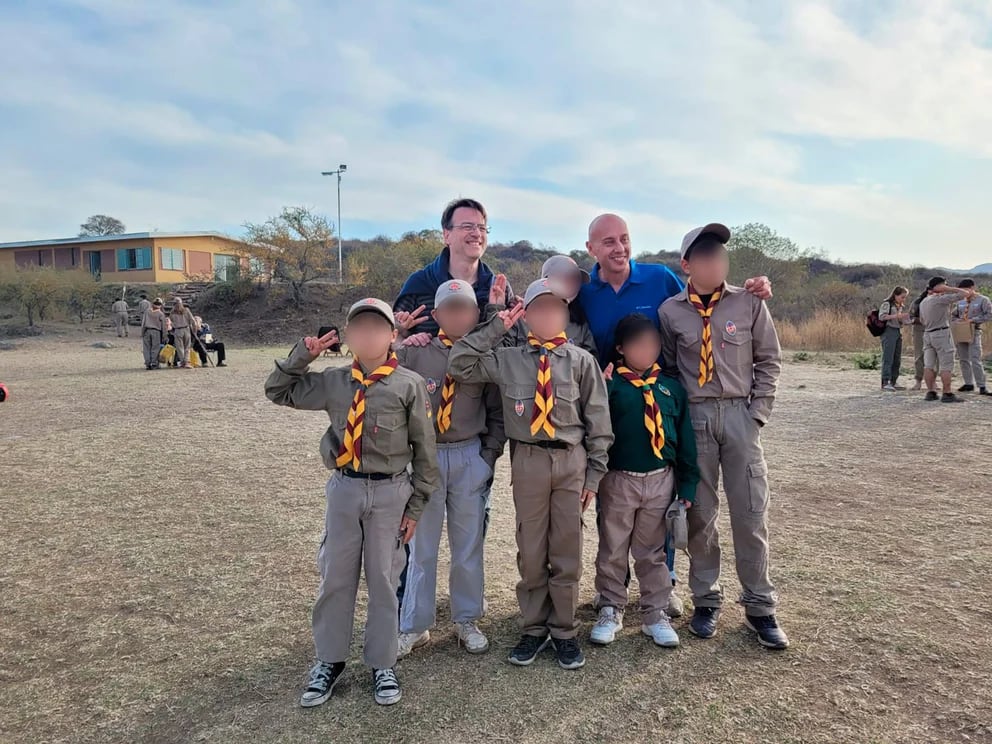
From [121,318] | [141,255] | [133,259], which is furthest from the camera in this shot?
[133,259]

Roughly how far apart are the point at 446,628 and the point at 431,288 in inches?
71.7

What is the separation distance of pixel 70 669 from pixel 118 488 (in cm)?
329

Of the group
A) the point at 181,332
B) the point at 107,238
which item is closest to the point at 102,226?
the point at 107,238

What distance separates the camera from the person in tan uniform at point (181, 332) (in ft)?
56.1

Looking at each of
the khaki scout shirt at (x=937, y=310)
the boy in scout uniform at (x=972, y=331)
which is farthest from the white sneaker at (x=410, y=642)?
the boy in scout uniform at (x=972, y=331)

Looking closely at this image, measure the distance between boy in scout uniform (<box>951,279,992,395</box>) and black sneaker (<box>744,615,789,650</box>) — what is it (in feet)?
33.5

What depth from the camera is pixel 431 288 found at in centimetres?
357

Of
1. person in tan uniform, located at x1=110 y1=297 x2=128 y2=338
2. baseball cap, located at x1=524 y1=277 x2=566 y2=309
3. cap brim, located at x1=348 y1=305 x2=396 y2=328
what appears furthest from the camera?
person in tan uniform, located at x1=110 y1=297 x2=128 y2=338

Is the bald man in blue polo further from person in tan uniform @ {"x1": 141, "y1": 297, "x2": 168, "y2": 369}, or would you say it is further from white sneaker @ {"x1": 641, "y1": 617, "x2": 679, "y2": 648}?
person in tan uniform @ {"x1": 141, "y1": 297, "x2": 168, "y2": 369}

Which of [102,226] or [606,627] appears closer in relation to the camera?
[606,627]

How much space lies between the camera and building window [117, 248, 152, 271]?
39.4 m

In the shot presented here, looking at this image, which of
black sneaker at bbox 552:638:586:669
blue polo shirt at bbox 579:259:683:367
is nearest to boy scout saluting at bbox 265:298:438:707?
black sneaker at bbox 552:638:586:669

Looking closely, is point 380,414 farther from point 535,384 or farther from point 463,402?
point 535,384

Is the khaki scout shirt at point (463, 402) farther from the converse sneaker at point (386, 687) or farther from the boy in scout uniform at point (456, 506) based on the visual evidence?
the converse sneaker at point (386, 687)
